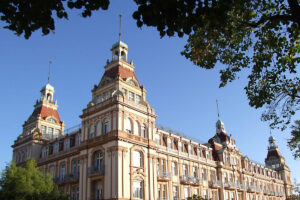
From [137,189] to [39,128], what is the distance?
2531 cm

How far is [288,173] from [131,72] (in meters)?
62.5

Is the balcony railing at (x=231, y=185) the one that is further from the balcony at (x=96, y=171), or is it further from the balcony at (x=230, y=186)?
the balcony at (x=96, y=171)

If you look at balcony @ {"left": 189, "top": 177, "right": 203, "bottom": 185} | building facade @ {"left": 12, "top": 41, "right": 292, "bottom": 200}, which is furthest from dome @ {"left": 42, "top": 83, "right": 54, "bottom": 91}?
balcony @ {"left": 189, "top": 177, "right": 203, "bottom": 185}

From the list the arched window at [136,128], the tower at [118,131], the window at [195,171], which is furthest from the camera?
the window at [195,171]

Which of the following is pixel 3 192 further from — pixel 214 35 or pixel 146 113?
pixel 214 35

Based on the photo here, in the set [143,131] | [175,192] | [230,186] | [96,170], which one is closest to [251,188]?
[230,186]

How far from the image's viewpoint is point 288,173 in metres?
87.4

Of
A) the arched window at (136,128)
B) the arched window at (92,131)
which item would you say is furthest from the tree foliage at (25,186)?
the arched window at (136,128)

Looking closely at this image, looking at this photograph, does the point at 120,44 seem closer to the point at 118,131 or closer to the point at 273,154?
the point at 118,131

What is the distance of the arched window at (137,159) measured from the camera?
125 ft

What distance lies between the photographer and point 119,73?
42.7 m

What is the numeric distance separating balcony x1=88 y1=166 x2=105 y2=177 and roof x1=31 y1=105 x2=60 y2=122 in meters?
22.4

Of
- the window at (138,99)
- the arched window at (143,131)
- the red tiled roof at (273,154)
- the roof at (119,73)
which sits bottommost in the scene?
the arched window at (143,131)

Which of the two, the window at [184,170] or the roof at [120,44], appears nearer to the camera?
the roof at [120,44]
